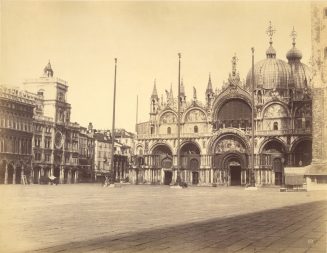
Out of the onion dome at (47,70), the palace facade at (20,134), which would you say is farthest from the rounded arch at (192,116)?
the onion dome at (47,70)

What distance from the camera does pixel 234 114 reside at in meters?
45.9

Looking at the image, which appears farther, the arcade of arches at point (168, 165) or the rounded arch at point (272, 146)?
the arcade of arches at point (168, 165)

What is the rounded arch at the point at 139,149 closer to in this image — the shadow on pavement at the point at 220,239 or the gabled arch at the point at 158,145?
the gabled arch at the point at 158,145

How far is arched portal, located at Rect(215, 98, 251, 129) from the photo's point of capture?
45.4 metres

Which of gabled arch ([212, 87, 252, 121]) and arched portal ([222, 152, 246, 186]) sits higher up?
gabled arch ([212, 87, 252, 121])

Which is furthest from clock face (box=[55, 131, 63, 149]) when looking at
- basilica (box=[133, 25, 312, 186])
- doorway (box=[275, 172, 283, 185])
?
doorway (box=[275, 172, 283, 185])

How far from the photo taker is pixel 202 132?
4675cm

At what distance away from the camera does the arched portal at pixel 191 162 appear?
46.9 m

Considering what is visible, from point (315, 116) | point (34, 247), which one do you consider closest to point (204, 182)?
point (315, 116)

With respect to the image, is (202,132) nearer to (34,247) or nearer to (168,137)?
(168,137)

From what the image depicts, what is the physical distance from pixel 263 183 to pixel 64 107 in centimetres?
2017

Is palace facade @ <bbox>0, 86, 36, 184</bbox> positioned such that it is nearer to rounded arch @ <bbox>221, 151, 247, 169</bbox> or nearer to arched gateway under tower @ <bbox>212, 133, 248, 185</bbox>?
arched gateway under tower @ <bbox>212, 133, 248, 185</bbox>

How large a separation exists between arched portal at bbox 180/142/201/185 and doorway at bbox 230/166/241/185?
3209 mm

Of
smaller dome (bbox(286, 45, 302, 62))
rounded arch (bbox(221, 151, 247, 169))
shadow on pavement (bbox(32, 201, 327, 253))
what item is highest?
smaller dome (bbox(286, 45, 302, 62))
